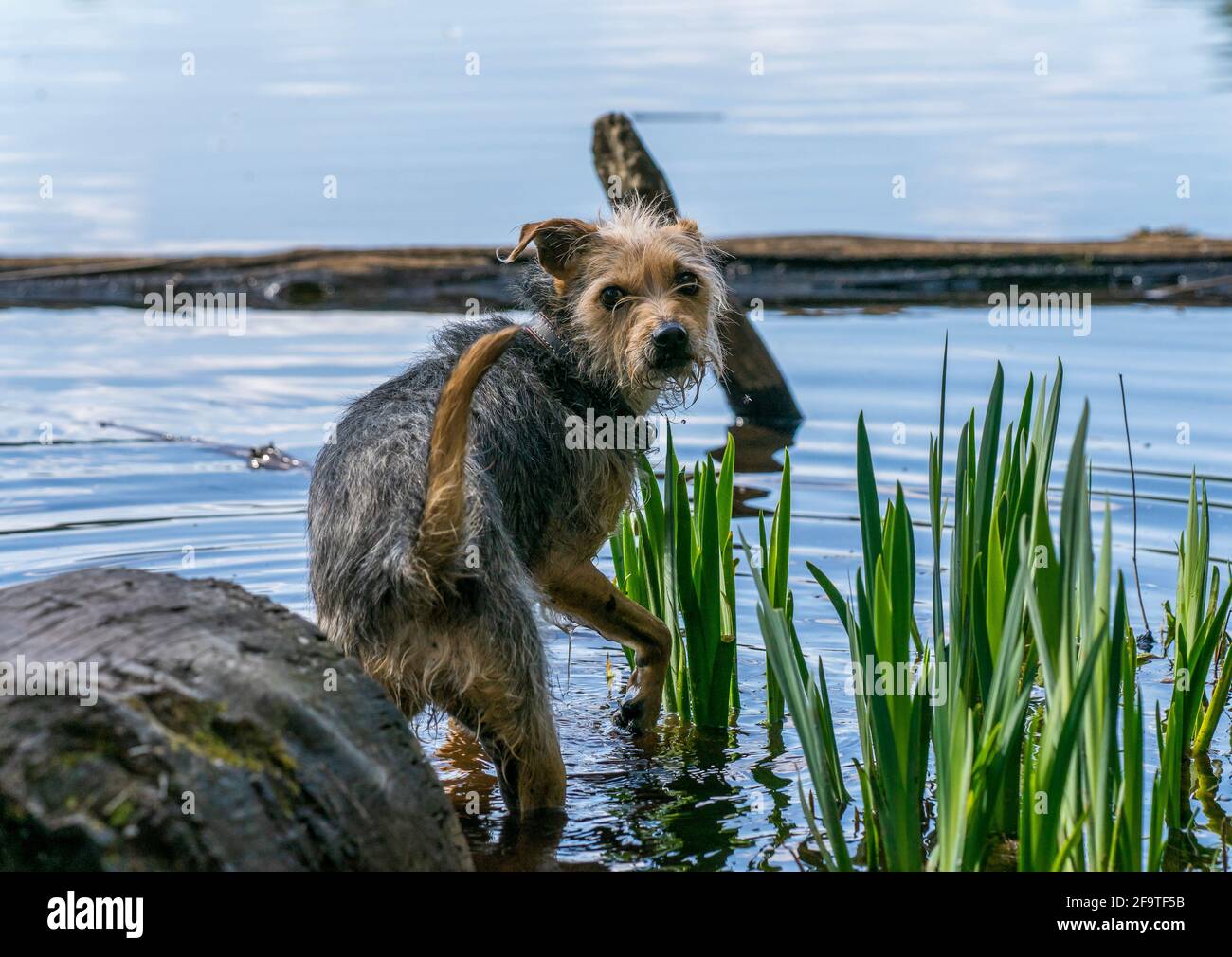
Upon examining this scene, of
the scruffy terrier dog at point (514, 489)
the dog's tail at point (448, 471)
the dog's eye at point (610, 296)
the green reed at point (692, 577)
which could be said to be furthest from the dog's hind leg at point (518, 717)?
the dog's eye at point (610, 296)

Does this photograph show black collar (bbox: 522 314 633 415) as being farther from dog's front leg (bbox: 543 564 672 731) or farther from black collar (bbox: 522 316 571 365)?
dog's front leg (bbox: 543 564 672 731)

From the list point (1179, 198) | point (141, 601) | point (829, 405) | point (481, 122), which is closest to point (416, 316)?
point (829, 405)

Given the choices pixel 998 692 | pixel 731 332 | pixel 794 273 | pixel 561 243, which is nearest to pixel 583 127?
pixel 794 273

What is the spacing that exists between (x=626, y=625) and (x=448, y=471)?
1.47 m

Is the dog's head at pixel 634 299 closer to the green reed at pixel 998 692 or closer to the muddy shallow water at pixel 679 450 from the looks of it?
the muddy shallow water at pixel 679 450

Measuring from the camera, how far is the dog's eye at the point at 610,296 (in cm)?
525

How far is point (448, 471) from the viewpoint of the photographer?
407 centimetres

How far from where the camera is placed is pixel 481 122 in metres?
18.0

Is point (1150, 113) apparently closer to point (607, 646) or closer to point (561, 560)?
point (607, 646)

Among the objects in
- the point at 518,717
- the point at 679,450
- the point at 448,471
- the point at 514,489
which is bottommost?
the point at 518,717

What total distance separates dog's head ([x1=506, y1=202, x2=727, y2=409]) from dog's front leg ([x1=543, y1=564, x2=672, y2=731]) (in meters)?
0.64

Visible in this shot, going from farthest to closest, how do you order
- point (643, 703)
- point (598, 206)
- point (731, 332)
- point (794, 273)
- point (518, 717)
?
point (794, 273)
point (731, 332)
point (598, 206)
point (643, 703)
point (518, 717)

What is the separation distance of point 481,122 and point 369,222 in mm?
3572

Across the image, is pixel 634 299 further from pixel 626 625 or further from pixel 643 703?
pixel 643 703
